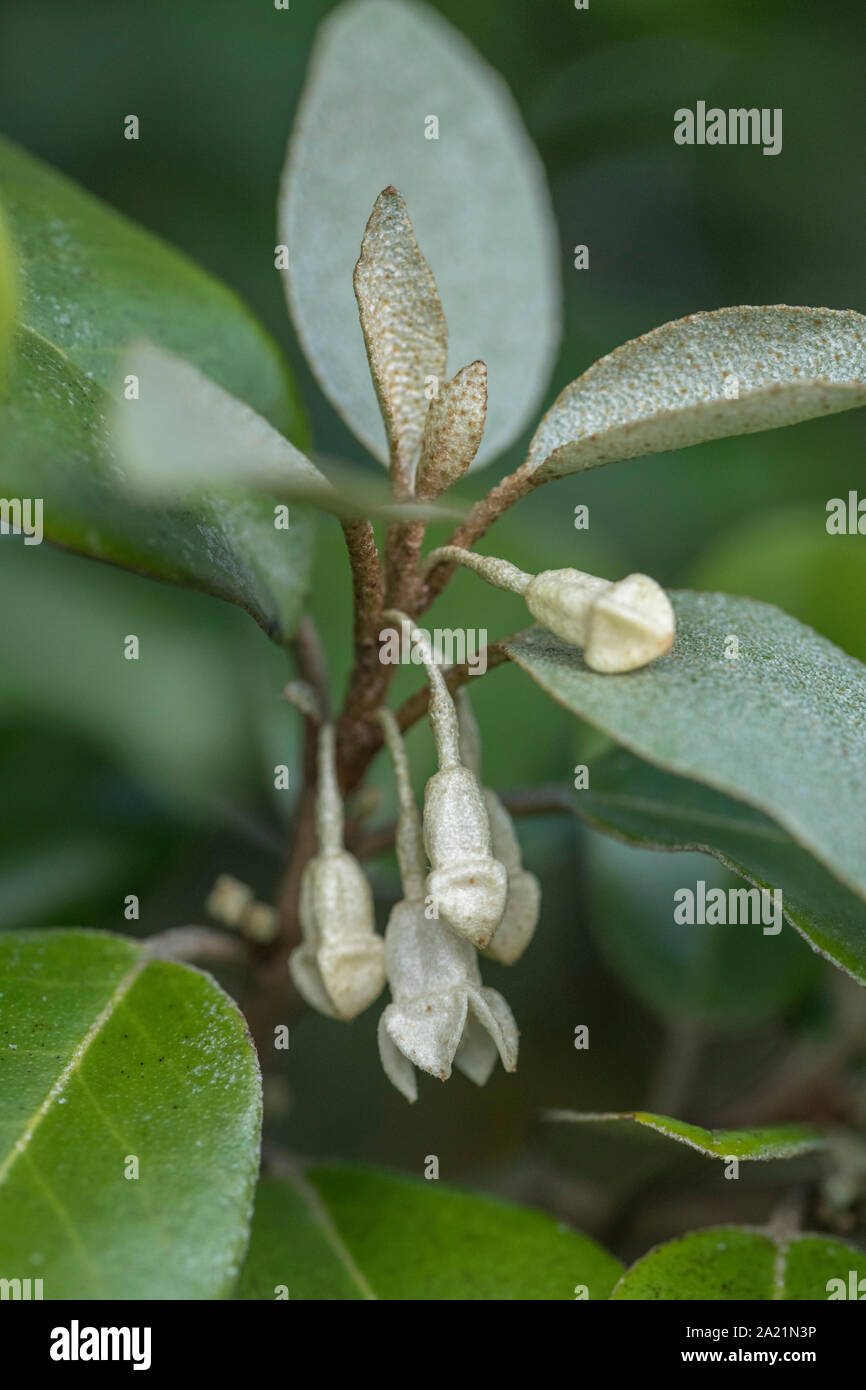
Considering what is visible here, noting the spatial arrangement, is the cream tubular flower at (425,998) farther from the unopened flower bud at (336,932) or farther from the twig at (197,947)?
the twig at (197,947)

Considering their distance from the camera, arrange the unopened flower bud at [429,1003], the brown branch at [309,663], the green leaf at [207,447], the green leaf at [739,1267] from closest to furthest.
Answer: the green leaf at [207,447] < the unopened flower bud at [429,1003] < the green leaf at [739,1267] < the brown branch at [309,663]

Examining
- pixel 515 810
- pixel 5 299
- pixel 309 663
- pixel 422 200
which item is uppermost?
pixel 422 200

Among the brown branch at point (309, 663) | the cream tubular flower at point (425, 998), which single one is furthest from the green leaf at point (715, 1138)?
the brown branch at point (309, 663)

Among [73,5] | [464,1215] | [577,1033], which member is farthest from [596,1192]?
[73,5]

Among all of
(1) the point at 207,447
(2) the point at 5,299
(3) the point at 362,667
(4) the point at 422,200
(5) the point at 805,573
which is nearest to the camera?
(1) the point at 207,447

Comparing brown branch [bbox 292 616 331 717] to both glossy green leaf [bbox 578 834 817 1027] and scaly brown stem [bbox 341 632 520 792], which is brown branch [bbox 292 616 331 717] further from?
glossy green leaf [bbox 578 834 817 1027]

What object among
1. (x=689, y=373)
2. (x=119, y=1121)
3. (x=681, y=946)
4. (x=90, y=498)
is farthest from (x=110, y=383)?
(x=681, y=946)

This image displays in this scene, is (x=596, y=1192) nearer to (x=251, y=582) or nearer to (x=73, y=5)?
(x=251, y=582)

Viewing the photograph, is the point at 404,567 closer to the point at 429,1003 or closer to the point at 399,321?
the point at 399,321
